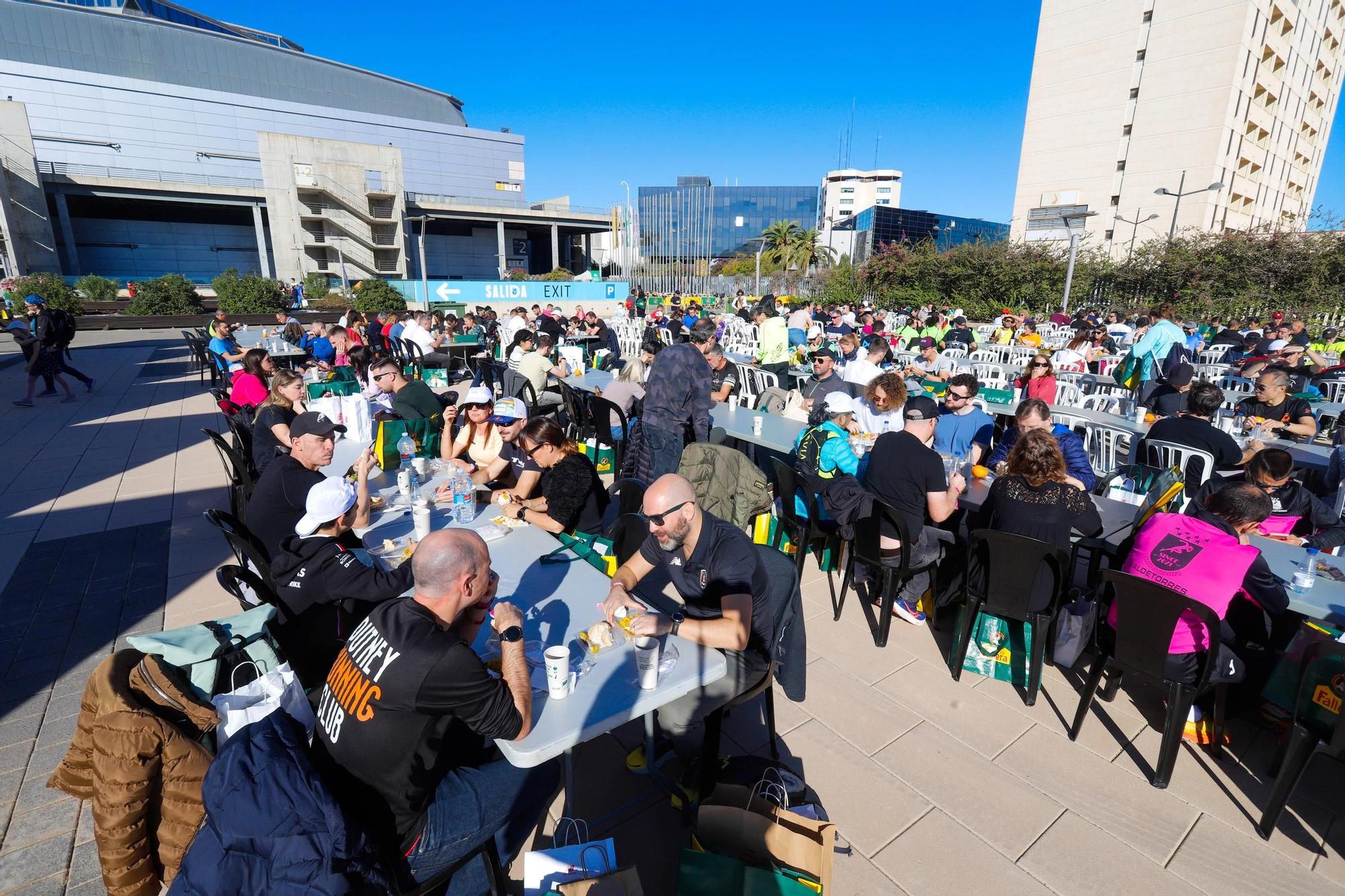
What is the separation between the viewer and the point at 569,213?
43.3m

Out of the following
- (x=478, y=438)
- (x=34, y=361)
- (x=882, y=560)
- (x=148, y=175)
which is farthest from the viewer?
(x=148, y=175)

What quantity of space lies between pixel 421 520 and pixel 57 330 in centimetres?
1113

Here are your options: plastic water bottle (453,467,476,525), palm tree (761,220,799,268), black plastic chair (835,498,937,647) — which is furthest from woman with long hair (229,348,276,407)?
palm tree (761,220,799,268)

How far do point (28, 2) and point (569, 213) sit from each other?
36.1 m

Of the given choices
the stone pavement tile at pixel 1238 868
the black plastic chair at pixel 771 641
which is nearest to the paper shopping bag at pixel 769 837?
the black plastic chair at pixel 771 641

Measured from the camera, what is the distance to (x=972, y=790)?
8.81 ft

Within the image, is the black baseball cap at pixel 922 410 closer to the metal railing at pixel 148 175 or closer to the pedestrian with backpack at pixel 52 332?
the pedestrian with backpack at pixel 52 332

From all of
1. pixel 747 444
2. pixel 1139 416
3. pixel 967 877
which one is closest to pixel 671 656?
pixel 967 877

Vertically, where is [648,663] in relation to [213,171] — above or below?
below

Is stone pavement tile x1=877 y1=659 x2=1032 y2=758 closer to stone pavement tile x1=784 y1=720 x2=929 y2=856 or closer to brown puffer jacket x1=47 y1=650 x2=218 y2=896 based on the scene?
stone pavement tile x1=784 y1=720 x2=929 y2=856

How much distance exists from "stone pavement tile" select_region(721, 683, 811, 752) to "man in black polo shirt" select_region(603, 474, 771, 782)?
0.45m

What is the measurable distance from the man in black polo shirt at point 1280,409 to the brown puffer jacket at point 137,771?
25.2 feet

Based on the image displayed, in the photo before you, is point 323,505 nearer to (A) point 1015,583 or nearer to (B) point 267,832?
(B) point 267,832

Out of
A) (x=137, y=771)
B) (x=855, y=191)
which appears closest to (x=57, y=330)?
(x=137, y=771)
